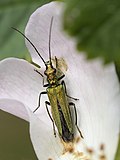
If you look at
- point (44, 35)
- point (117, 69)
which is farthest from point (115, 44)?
point (44, 35)

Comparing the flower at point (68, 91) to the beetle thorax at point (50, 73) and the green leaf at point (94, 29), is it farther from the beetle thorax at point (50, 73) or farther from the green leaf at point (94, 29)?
the green leaf at point (94, 29)

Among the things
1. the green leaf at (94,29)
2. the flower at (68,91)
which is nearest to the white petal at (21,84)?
the flower at (68,91)

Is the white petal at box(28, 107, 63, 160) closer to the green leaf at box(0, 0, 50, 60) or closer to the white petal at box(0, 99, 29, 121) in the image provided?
the white petal at box(0, 99, 29, 121)

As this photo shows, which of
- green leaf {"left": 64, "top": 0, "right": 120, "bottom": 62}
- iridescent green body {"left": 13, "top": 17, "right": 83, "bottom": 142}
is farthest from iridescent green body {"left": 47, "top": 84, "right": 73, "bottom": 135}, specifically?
green leaf {"left": 64, "top": 0, "right": 120, "bottom": 62}

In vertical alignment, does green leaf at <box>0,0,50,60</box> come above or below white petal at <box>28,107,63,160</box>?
above

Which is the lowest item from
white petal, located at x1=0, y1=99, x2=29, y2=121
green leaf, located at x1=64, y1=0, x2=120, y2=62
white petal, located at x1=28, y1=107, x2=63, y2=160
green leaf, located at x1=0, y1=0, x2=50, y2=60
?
white petal, located at x1=28, y1=107, x2=63, y2=160

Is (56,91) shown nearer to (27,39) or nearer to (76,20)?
(27,39)

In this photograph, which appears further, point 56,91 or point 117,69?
point 56,91
